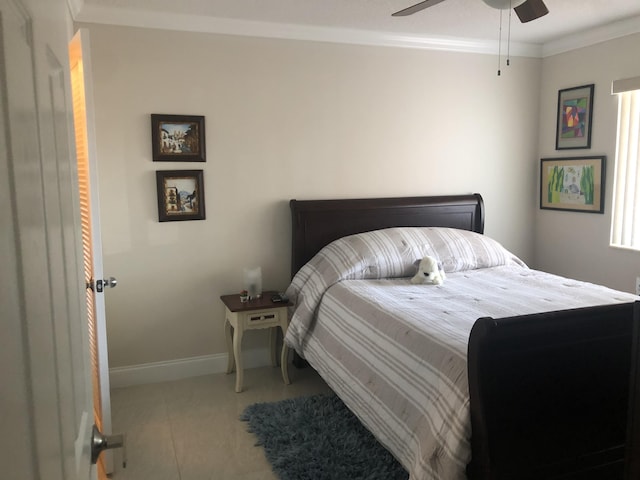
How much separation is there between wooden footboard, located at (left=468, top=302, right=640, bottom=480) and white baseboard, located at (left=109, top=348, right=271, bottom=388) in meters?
2.17

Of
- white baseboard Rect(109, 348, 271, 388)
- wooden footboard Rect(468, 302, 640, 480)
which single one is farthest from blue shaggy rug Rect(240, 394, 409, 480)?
A: wooden footboard Rect(468, 302, 640, 480)

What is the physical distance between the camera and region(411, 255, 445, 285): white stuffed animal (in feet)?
10.8

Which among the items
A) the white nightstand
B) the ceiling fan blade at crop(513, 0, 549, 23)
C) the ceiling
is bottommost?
the white nightstand

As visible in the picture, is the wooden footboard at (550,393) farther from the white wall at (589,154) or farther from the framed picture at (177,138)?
the framed picture at (177,138)

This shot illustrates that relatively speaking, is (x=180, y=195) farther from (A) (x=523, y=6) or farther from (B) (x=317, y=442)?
(A) (x=523, y=6)

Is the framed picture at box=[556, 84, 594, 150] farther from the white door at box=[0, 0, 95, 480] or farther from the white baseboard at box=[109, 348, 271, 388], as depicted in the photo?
the white door at box=[0, 0, 95, 480]

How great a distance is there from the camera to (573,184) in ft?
13.5

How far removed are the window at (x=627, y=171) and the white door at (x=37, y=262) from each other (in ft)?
12.4

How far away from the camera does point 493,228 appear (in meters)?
4.45

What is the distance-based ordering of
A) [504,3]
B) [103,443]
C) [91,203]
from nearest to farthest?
[103,443]
[91,203]
[504,3]

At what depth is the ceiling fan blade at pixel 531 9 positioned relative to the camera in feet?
8.16

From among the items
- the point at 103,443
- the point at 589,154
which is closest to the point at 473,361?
the point at 103,443

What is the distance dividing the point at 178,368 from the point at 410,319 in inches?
72.9

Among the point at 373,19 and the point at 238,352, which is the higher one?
the point at 373,19
